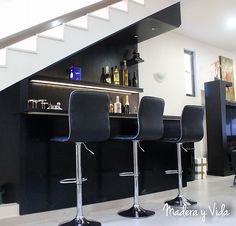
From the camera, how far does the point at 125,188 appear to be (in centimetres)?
347

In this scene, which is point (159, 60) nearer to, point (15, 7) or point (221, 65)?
point (221, 65)

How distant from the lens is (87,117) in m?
2.53

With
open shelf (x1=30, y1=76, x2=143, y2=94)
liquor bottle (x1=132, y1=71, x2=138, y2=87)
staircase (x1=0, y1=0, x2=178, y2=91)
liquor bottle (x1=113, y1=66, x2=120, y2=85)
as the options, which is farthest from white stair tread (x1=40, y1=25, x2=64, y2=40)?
liquor bottle (x1=132, y1=71, x2=138, y2=87)

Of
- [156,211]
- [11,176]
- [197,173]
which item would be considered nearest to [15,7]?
Result: [11,176]

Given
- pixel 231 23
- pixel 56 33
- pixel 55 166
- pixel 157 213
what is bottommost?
pixel 157 213

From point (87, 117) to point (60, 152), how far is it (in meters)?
0.69

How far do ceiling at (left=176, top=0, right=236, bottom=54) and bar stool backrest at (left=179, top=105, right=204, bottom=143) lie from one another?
7.05ft

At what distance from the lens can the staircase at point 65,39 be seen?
2.63 meters

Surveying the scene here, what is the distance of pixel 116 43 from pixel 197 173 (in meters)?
2.94

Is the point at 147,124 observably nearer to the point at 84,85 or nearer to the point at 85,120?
the point at 85,120

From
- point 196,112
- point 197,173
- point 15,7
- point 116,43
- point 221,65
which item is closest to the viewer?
point 196,112

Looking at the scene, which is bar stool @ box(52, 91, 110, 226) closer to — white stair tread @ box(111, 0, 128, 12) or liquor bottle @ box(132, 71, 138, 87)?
white stair tread @ box(111, 0, 128, 12)

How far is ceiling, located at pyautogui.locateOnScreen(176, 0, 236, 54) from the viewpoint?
15.4ft

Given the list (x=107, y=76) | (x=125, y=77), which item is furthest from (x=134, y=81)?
(x=107, y=76)
